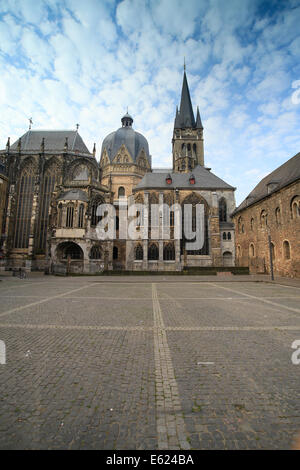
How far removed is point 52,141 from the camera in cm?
3450

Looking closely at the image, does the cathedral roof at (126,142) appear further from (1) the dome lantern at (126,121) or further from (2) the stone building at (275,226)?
(2) the stone building at (275,226)

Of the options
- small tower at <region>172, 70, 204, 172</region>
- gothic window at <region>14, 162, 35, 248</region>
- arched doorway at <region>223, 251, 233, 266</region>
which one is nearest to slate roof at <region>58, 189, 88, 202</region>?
gothic window at <region>14, 162, 35, 248</region>

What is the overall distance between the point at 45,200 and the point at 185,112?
34.0 m

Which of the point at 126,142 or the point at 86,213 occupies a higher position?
the point at 126,142

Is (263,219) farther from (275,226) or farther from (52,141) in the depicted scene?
(52,141)

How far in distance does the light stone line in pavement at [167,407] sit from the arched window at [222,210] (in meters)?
30.0

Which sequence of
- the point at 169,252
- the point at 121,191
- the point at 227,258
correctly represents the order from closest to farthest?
the point at 169,252 < the point at 227,258 < the point at 121,191

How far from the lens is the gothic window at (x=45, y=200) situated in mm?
29125

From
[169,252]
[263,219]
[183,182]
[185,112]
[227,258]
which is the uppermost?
[185,112]

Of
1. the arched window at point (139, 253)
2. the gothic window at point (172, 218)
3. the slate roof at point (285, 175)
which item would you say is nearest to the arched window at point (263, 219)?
the slate roof at point (285, 175)

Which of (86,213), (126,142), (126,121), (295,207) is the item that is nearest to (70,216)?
(86,213)

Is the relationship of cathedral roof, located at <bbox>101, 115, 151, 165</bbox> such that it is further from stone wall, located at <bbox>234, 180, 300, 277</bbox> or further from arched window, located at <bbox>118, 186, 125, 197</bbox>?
stone wall, located at <bbox>234, 180, 300, 277</bbox>

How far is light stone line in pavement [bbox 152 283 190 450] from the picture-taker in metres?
1.78

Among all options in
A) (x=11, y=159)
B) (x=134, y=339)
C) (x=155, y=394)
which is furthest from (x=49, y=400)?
(x=11, y=159)
